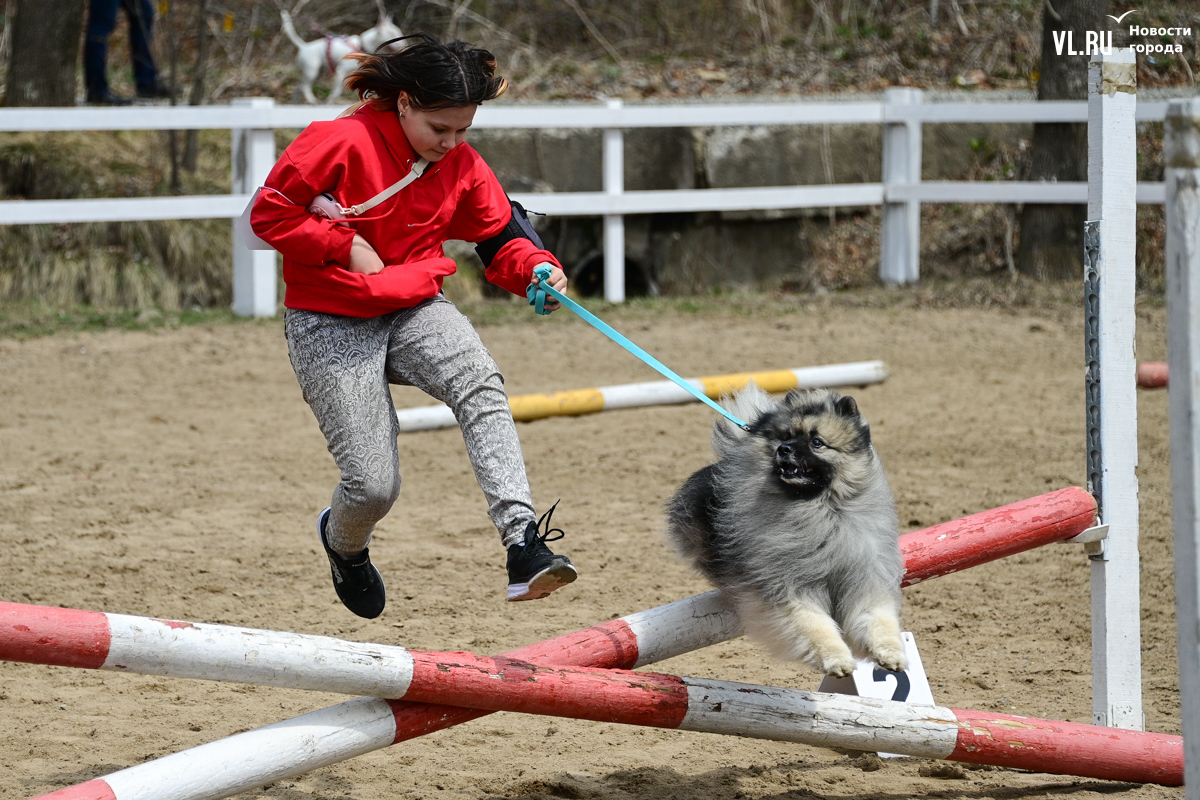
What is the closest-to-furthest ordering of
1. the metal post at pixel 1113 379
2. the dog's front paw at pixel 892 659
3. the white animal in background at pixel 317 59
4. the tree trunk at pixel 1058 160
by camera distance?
1. the dog's front paw at pixel 892 659
2. the metal post at pixel 1113 379
3. the tree trunk at pixel 1058 160
4. the white animal in background at pixel 317 59

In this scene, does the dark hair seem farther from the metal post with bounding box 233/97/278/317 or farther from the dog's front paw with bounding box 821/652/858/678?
the metal post with bounding box 233/97/278/317

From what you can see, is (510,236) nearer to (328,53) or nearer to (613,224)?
(613,224)

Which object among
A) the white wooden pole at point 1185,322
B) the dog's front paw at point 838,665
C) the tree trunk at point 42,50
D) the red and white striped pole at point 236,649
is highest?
the tree trunk at point 42,50

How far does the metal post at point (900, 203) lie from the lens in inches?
470

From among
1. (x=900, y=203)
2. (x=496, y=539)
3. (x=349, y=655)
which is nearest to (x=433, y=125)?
(x=349, y=655)

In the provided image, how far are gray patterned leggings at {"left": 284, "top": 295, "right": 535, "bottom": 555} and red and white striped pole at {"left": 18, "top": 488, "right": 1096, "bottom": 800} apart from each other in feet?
1.48

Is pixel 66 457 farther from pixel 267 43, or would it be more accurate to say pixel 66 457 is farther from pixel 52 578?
pixel 267 43

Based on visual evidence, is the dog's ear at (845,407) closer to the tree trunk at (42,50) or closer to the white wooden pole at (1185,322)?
the white wooden pole at (1185,322)

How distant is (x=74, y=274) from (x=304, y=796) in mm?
8299

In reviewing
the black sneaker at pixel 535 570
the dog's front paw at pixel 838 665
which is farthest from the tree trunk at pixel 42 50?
the dog's front paw at pixel 838 665

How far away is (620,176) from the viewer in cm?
1120

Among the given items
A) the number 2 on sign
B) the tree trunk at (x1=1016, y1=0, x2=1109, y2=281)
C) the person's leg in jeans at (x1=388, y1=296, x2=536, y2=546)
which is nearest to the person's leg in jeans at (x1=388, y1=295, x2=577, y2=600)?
the person's leg in jeans at (x1=388, y1=296, x2=536, y2=546)

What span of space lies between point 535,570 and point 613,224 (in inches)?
333

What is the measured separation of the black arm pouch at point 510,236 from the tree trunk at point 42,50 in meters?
9.23
